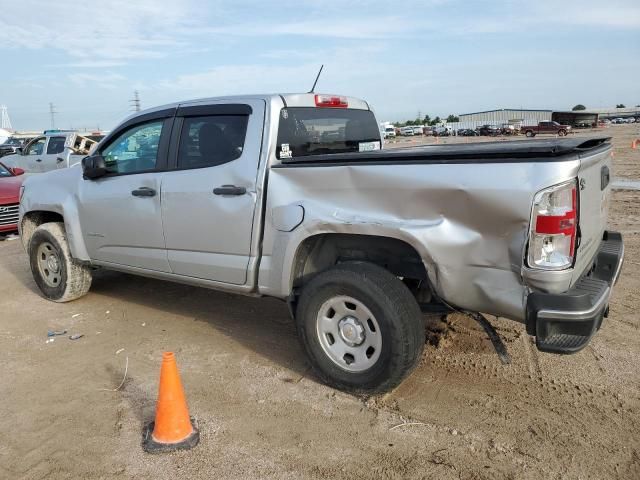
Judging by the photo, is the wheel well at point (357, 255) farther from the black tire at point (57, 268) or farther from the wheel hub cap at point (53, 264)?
the wheel hub cap at point (53, 264)

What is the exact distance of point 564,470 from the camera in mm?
2814

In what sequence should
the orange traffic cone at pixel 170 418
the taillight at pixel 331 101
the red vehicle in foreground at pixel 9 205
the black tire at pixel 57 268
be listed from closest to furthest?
the orange traffic cone at pixel 170 418, the taillight at pixel 331 101, the black tire at pixel 57 268, the red vehicle in foreground at pixel 9 205

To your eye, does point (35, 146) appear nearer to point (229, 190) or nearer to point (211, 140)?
point (211, 140)

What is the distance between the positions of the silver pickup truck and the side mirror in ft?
0.05

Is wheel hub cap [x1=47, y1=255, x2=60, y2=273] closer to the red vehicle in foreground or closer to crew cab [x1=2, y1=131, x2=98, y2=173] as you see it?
the red vehicle in foreground

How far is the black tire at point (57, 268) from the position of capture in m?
5.67

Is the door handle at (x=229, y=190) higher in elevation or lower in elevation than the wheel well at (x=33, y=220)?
higher

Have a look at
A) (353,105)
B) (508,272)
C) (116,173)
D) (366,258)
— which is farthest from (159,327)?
(508,272)

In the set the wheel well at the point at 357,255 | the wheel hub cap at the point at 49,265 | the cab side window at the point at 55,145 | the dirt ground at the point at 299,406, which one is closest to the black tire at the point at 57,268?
the wheel hub cap at the point at 49,265

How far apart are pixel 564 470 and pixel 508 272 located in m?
1.04

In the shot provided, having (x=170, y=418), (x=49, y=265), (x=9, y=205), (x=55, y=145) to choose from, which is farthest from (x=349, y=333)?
(x=55, y=145)

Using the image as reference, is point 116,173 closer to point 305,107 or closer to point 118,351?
point 118,351

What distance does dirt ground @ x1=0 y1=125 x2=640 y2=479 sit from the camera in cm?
295

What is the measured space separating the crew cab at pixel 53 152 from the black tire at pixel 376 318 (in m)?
13.4
